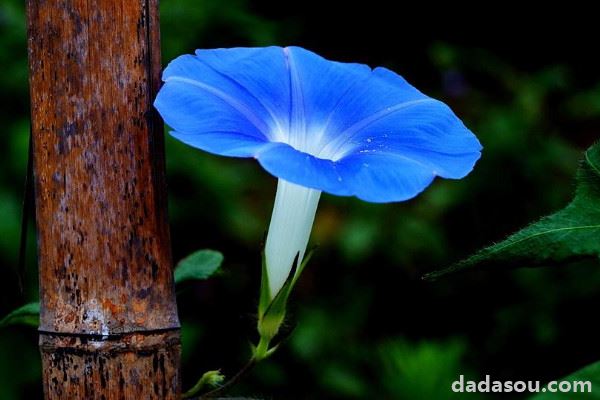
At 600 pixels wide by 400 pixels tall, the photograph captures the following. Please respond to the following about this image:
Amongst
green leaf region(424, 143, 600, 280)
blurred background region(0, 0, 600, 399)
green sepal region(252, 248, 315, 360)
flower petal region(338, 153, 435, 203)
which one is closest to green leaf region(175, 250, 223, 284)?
green sepal region(252, 248, 315, 360)

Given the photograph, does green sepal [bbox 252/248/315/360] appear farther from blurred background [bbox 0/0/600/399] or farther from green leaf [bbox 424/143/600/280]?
blurred background [bbox 0/0/600/399]

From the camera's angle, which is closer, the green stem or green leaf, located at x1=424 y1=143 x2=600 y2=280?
green leaf, located at x1=424 y1=143 x2=600 y2=280

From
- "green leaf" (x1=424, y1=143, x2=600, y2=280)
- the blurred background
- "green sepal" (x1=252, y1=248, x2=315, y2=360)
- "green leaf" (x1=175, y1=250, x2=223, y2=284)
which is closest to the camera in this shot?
"green leaf" (x1=424, y1=143, x2=600, y2=280)

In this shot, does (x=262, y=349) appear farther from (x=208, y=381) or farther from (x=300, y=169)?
(x=300, y=169)

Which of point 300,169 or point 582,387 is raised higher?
point 300,169

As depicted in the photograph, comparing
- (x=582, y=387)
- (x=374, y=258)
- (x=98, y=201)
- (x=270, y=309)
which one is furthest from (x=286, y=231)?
(x=374, y=258)

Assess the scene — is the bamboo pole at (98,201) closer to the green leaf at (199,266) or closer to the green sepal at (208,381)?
the green sepal at (208,381)
